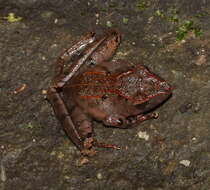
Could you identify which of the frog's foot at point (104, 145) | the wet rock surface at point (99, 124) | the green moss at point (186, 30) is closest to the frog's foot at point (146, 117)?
the wet rock surface at point (99, 124)

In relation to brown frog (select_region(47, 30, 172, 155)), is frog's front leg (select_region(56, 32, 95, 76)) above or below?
above

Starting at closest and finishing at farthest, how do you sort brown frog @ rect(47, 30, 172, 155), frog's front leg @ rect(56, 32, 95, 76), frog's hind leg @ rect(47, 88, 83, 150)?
frog's hind leg @ rect(47, 88, 83, 150) < brown frog @ rect(47, 30, 172, 155) < frog's front leg @ rect(56, 32, 95, 76)

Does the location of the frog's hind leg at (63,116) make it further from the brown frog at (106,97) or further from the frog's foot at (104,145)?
the frog's foot at (104,145)

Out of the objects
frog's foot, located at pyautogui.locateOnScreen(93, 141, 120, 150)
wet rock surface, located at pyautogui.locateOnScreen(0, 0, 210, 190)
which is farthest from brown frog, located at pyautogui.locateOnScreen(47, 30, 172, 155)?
wet rock surface, located at pyautogui.locateOnScreen(0, 0, 210, 190)

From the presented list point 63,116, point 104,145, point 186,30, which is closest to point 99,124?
point 104,145

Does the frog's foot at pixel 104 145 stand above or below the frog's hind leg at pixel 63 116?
below

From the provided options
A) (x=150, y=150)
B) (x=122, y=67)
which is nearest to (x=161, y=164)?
(x=150, y=150)

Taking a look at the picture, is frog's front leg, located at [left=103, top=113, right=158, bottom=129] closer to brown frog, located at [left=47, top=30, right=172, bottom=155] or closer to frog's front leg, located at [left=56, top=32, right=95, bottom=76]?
brown frog, located at [left=47, top=30, right=172, bottom=155]
